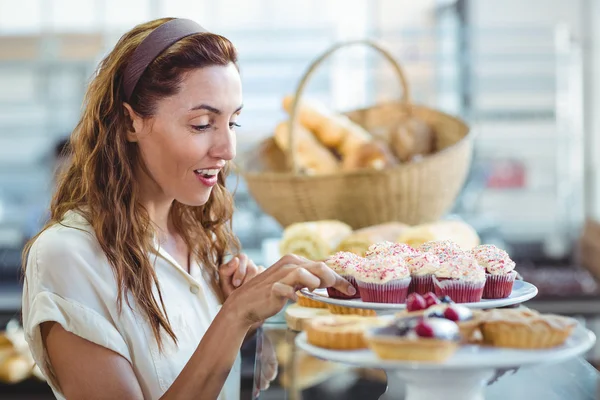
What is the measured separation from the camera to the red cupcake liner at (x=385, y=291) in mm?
1181

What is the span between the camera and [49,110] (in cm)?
509

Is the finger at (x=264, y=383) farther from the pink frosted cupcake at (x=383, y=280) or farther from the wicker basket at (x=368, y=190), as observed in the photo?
the wicker basket at (x=368, y=190)

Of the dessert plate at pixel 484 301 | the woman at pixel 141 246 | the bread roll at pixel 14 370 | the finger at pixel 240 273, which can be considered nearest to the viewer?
the dessert plate at pixel 484 301

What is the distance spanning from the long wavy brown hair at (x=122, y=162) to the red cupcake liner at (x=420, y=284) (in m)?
0.46

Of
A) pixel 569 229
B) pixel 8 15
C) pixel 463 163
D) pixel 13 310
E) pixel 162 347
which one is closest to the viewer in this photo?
pixel 162 347

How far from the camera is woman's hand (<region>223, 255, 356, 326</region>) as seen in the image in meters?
1.17

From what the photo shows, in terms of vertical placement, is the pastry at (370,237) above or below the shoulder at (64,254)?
below

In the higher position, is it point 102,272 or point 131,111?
point 131,111

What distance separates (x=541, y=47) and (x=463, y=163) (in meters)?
2.59

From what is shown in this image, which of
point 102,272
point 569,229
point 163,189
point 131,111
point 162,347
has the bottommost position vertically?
point 569,229

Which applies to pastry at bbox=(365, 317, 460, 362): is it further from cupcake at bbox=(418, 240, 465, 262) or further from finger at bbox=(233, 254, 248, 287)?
finger at bbox=(233, 254, 248, 287)

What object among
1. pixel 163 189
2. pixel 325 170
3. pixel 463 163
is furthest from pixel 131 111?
pixel 463 163

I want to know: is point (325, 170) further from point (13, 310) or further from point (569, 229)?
point (569, 229)

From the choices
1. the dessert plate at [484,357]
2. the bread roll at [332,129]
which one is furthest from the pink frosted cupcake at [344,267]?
the bread roll at [332,129]
